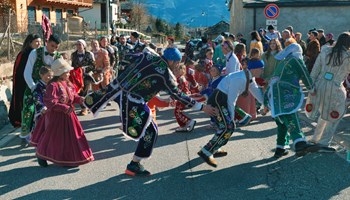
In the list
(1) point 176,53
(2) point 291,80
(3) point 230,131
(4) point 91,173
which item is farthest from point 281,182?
(4) point 91,173

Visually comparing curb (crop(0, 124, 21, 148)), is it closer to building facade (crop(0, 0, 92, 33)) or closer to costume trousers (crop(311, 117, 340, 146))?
costume trousers (crop(311, 117, 340, 146))

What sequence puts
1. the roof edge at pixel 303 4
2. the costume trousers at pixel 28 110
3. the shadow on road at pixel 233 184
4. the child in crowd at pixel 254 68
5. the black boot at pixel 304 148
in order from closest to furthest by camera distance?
the shadow on road at pixel 233 184 < the black boot at pixel 304 148 < the costume trousers at pixel 28 110 < the child in crowd at pixel 254 68 < the roof edge at pixel 303 4

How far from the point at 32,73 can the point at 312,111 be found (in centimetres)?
442

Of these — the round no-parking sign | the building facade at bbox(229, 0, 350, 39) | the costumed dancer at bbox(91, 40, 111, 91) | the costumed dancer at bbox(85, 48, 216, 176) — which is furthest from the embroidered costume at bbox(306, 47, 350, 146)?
the building facade at bbox(229, 0, 350, 39)

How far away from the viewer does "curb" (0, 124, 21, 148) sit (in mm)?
7088

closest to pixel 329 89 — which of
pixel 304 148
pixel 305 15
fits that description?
pixel 304 148

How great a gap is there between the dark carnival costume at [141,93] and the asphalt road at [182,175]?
607 mm

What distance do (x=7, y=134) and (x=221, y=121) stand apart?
170 inches

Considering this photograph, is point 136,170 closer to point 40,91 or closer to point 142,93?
point 142,93

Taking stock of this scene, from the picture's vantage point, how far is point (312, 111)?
247 inches

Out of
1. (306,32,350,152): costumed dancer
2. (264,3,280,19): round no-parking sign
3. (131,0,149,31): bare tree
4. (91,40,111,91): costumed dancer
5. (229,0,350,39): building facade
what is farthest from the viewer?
(131,0,149,31): bare tree

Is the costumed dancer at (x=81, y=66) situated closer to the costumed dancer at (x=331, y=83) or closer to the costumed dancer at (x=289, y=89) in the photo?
the costumed dancer at (x=289, y=89)

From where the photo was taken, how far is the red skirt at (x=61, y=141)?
560 centimetres

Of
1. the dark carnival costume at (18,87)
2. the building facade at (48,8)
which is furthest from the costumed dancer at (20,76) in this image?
the building facade at (48,8)
